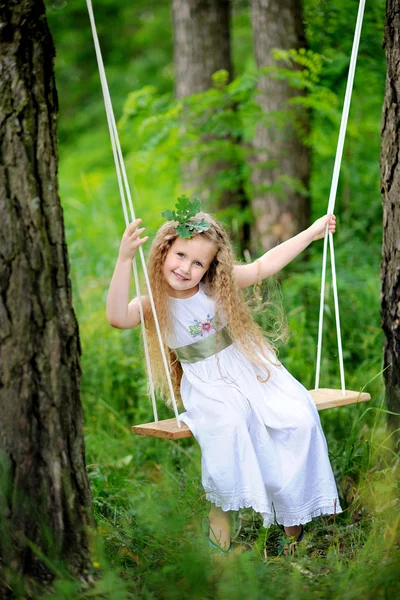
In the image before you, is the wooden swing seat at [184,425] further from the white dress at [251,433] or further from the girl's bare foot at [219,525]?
the girl's bare foot at [219,525]

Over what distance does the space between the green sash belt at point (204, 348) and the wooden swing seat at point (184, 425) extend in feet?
0.88

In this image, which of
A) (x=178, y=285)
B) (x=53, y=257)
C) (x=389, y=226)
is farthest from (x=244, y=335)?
(x=53, y=257)

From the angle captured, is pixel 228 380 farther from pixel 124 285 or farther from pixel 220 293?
pixel 124 285

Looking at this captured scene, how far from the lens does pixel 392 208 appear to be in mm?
2939

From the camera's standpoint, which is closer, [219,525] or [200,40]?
[219,525]

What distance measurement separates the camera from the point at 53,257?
221 centimetres

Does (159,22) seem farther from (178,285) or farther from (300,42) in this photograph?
(178,285)

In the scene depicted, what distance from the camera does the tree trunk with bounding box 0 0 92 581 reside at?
2129 millimetres

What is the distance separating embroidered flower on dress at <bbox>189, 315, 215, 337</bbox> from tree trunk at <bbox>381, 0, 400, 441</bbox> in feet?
2.26

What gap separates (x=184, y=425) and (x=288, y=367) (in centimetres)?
158

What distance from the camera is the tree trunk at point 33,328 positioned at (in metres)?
2.13

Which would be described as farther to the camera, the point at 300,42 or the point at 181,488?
the point at 300,42

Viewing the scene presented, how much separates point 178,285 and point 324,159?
4305mm

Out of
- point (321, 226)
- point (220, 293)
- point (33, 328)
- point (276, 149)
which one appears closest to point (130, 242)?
point (220, 293)
